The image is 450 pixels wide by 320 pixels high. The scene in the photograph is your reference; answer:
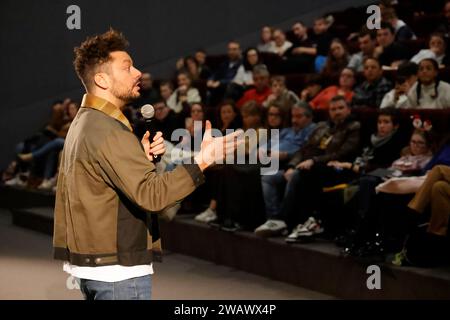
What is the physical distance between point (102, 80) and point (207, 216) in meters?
3.41

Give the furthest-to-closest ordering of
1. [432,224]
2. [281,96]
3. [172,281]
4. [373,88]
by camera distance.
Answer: [281,96] → [373,88] → [172,281] → [432,224]

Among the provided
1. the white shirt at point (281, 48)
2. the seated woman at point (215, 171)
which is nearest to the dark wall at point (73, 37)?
the white shirt at point (281, 48)

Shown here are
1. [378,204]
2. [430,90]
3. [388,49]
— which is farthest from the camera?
[388,49]

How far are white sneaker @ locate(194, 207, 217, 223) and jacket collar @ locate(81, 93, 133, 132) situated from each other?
3339 millimetres

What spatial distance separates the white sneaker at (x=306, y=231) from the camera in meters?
4.61

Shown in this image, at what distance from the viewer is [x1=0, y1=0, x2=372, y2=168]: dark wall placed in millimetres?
8281

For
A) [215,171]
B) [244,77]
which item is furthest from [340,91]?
[244,77]

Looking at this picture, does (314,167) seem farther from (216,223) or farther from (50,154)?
(50,154)

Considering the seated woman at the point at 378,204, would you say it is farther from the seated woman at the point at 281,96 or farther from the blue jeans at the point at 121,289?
the blue jeans at the point at 121,289

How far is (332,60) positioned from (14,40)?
141 inches

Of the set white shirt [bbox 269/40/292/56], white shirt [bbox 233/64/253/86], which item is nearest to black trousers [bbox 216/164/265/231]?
white shirt [bbox 233/64/253/86]

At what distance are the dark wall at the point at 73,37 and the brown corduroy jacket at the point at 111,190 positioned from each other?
6150mm

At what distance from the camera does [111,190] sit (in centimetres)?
201
